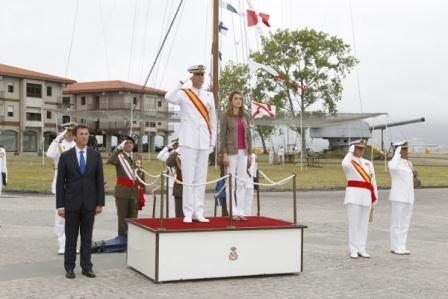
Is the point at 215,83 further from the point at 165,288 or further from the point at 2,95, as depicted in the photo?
the point at 2,95

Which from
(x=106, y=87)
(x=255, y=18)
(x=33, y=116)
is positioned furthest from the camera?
(x=106, y=87)

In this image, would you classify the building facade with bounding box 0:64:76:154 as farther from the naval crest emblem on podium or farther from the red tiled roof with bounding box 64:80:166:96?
the naval crest emblem on podium

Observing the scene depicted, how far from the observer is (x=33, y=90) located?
3086 inches

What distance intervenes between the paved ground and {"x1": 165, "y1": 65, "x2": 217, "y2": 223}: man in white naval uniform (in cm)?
140

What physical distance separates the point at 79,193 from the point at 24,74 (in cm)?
7272

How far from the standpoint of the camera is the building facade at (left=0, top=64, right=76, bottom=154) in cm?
7525

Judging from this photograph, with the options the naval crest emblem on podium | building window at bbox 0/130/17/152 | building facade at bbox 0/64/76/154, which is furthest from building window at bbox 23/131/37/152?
the naval crest emblem on podium

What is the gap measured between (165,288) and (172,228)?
816 millimetres

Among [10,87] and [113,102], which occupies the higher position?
[10,87]

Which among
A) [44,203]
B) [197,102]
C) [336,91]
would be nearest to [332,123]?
[336,91]

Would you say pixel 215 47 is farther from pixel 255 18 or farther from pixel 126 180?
pixel 126 180

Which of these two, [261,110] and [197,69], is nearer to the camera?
[197,69]

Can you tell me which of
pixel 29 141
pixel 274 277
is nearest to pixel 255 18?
pixel 274 277

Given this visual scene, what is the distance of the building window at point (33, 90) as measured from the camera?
7781 cm
